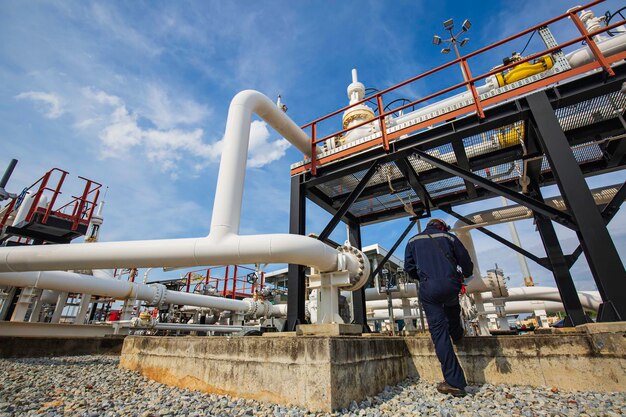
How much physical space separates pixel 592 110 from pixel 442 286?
→ 440 cm

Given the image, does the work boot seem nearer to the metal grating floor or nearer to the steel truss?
the steel truss

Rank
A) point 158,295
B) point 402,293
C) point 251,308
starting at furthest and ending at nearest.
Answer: point 251,308 → point 158,295 → point 402,293

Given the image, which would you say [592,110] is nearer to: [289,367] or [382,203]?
[382,203]

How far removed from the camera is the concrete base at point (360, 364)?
8.34ft

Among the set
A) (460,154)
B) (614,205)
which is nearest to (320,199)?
(460,154)

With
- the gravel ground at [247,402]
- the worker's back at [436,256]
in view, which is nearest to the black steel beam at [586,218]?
the gravel ground at [247,402]

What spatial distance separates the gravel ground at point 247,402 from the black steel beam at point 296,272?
1866 mm

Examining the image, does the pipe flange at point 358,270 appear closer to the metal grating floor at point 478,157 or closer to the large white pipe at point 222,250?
the large white pipe at point 222,250

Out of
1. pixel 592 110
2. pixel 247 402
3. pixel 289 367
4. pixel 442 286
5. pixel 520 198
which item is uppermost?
pixel 592 110

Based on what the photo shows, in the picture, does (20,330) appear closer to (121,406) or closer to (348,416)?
(121,406)

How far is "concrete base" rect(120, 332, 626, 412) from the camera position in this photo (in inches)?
100

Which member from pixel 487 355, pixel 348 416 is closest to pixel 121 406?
pixel 348 416

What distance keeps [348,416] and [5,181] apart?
11047 mm

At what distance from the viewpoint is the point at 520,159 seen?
18.1 feet
